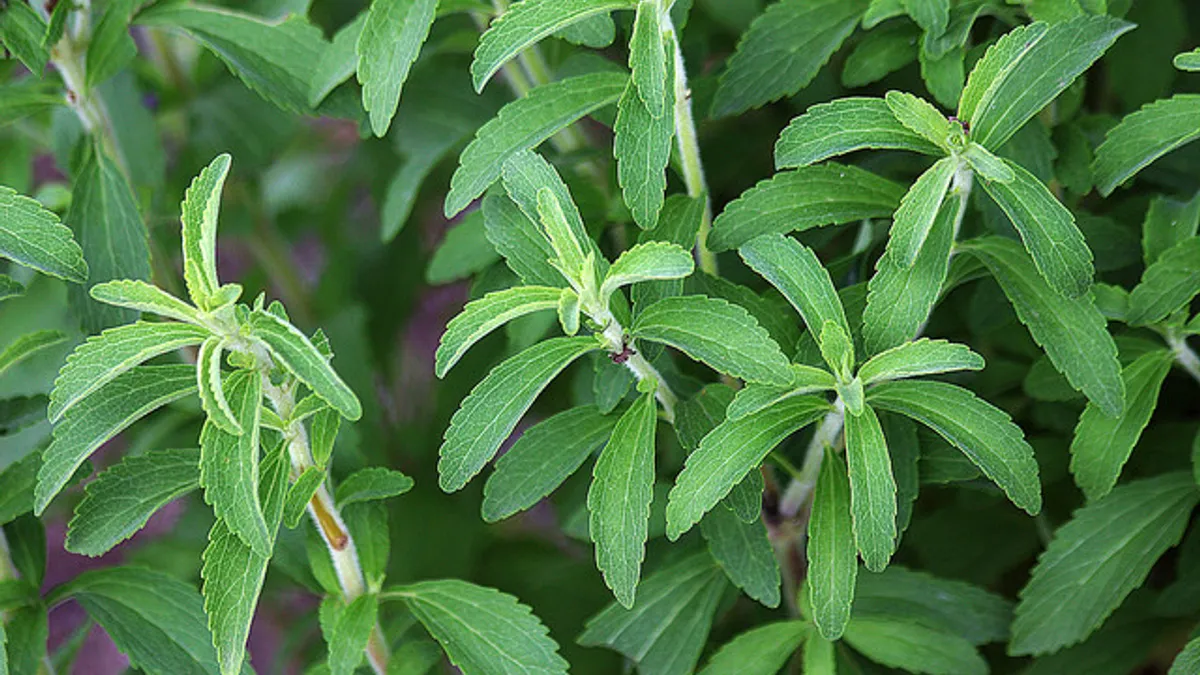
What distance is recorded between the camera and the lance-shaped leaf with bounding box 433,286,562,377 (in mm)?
866

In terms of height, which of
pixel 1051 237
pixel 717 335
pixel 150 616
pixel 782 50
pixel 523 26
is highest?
pixel 782 50

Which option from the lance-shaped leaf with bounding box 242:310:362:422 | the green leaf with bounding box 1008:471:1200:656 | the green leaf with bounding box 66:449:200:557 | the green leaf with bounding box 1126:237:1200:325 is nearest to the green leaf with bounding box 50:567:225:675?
the green leaf with bounding box 66:449:200:557

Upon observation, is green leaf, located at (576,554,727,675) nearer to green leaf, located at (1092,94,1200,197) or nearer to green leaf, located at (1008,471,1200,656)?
green leaf, located at (1008,471,1200,656)

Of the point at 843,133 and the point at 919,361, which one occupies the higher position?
the point at 843,133

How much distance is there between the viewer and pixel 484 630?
1046mm

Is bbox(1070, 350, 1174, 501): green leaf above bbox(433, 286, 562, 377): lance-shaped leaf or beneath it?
above

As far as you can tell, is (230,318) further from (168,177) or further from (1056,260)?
(168,177)

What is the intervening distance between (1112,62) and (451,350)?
100 centimetres

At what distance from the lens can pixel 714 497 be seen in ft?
2.97

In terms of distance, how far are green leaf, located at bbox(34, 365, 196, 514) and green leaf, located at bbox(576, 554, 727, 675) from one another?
1.44 feet

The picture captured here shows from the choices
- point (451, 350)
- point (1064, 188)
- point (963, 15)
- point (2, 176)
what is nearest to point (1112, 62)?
point (1064, 188)

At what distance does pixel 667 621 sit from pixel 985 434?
1.22ft

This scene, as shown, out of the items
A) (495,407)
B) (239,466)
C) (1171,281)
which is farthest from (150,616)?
(1171,281)

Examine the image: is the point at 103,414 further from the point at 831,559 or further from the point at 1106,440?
the point at 1106,440
